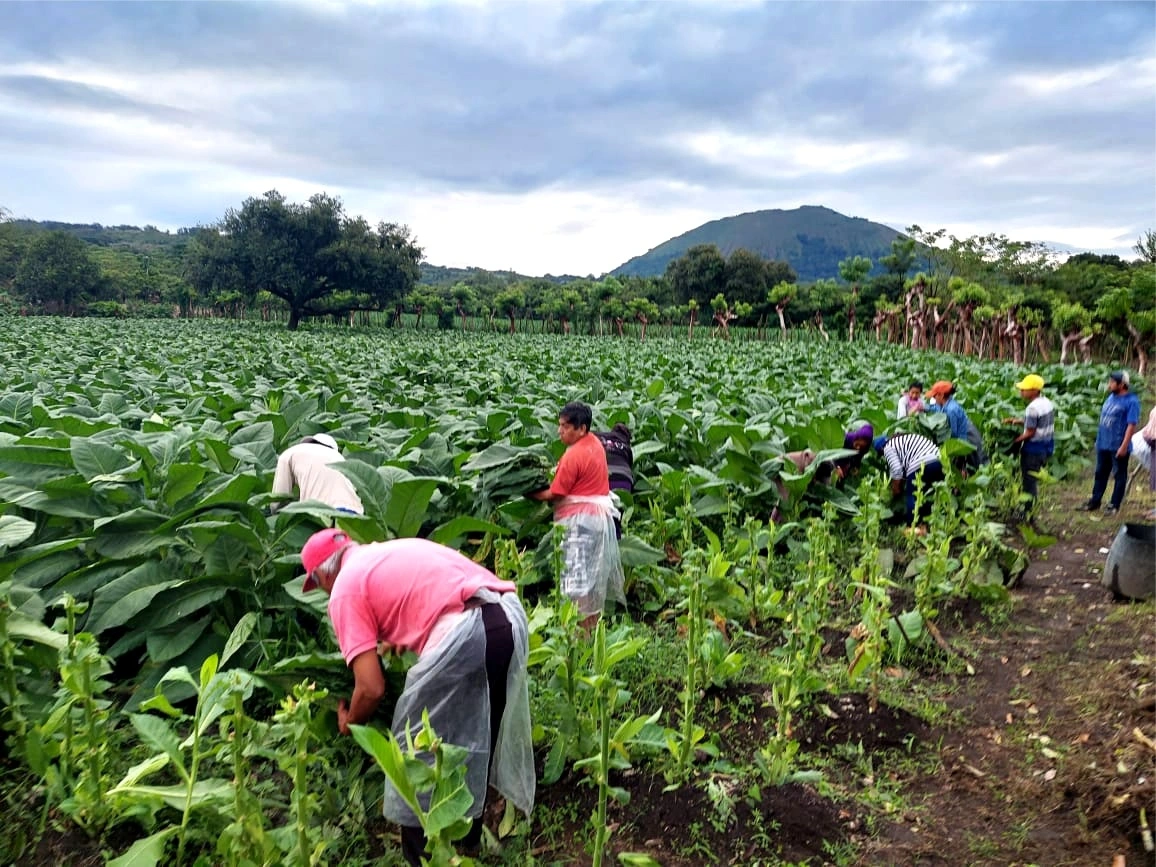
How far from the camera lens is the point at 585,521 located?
428cm

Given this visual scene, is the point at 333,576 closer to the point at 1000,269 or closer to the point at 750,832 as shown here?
the point at 750,832

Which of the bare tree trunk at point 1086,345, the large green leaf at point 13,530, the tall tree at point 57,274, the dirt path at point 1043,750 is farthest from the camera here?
the tall tree at point 57,274

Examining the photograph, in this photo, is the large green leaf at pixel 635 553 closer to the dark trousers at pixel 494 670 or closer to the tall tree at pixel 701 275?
the dark trousers at pixel 494 670

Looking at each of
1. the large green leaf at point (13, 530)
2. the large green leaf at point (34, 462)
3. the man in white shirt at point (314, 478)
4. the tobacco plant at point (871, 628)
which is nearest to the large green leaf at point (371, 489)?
the man in white shirt at point (314, 478)

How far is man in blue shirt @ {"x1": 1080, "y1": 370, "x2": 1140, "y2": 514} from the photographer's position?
7566 millimetres

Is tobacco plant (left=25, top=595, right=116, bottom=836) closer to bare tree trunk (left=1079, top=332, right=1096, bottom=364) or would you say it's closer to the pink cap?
the pink cap

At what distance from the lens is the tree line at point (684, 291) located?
34594mm

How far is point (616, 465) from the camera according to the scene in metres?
5.61

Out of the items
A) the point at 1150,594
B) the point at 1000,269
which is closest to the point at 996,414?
the point at 1150,594

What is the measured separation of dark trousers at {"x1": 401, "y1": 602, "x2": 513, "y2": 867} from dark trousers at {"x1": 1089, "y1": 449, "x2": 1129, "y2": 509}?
780cm

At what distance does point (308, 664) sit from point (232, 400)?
6.18 m

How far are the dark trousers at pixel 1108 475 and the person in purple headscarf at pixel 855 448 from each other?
2967 mm

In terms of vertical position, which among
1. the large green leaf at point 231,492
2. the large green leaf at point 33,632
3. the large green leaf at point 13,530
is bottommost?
the large green leaf at point 33,632

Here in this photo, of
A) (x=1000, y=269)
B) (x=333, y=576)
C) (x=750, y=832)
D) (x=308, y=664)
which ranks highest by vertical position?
(x=1000, y=269)
